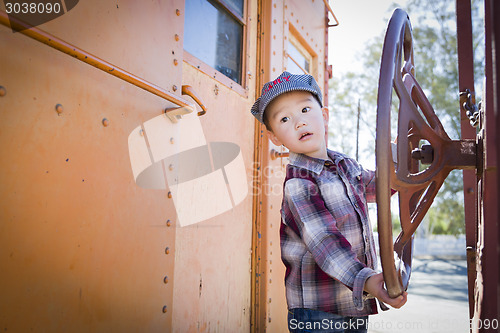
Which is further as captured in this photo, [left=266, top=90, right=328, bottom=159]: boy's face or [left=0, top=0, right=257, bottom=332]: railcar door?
[left=266, top=90, right=328, bottom=159]: boy's face

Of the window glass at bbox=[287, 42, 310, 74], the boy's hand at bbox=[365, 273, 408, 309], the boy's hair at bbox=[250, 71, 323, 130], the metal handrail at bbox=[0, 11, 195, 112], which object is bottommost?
the boy's hand at bbox=[365, 273, 408, 309]

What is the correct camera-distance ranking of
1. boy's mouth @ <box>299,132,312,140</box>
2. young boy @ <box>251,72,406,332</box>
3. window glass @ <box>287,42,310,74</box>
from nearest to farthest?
young boy @ <box>251,72,406,332</box> < boy's mouth @ <box>299,132,312,140</box> < window glass @ <box>287,42,310,74</box>

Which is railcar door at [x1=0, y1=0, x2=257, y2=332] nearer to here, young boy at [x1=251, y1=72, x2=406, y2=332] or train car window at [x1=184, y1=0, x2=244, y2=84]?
young boy at [x1=251, y1=72, x2=406, y2=332]

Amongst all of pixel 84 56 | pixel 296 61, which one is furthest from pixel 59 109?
pixel 296 61

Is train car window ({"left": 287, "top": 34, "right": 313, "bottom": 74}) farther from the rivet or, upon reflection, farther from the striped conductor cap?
the rivet

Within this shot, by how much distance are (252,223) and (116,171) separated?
4.54 ft

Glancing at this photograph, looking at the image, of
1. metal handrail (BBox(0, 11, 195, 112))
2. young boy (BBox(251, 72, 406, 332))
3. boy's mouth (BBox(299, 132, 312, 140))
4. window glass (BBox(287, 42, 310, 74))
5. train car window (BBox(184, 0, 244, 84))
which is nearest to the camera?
metal handrail (BBox(0, 11, 195, 112))

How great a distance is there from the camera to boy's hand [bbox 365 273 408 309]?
943 mm

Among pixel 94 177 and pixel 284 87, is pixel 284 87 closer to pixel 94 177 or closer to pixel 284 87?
pixel 284 87

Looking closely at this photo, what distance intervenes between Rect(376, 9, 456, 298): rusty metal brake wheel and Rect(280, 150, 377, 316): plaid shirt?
0.65ft

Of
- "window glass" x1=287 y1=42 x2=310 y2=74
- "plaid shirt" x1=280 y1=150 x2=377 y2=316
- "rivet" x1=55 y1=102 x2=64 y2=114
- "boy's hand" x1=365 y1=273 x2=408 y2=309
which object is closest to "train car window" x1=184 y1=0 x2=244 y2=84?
"window glass" x1=287 y1=42 x2=310 y2=74

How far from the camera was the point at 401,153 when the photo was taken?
39.9 inches

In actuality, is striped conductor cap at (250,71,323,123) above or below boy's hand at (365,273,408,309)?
above

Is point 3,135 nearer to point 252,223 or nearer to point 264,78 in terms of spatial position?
point 252,223
